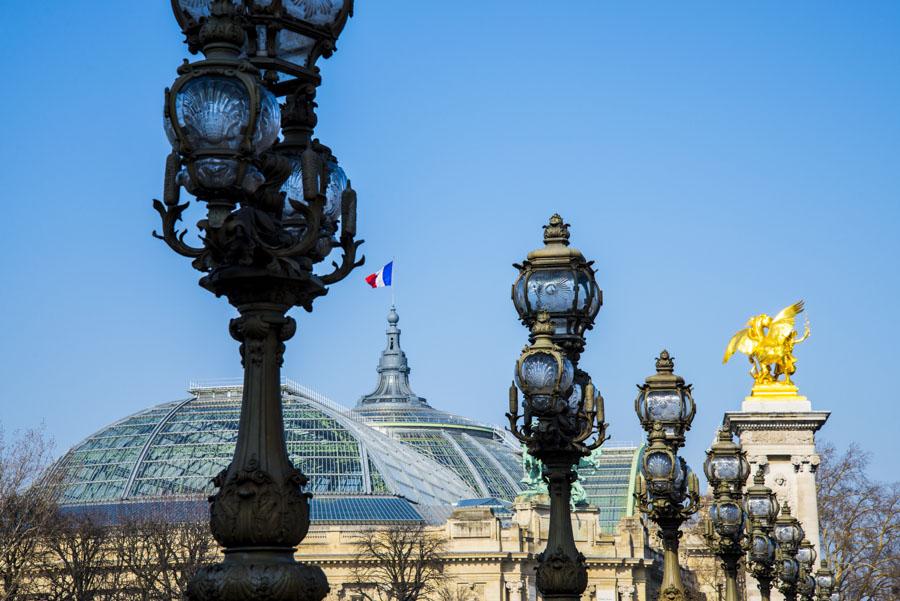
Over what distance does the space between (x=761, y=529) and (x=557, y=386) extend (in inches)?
550

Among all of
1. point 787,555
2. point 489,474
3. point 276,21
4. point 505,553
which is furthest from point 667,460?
point 489,474

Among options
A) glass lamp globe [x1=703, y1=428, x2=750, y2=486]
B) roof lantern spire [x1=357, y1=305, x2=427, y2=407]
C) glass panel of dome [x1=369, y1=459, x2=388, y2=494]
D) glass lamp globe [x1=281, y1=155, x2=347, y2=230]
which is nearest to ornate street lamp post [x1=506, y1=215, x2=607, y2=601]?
glass lamp globe [x1=281, y1=155, x2=347, y2=230]

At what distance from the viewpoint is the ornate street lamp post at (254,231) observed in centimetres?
941

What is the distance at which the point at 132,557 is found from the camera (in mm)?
76750

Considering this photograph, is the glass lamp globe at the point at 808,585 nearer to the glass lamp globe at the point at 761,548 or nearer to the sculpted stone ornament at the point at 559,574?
the glass lamp globe at the point at 761,548

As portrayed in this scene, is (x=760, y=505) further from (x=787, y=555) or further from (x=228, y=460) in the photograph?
(x=228, y=460)

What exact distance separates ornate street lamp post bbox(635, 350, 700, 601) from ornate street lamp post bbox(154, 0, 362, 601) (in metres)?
11.7

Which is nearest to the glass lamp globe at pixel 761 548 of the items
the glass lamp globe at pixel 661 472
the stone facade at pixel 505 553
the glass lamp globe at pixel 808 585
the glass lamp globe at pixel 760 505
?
the glass lamp globe at pixel 760 505

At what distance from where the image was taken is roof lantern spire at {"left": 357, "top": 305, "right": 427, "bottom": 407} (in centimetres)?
19100

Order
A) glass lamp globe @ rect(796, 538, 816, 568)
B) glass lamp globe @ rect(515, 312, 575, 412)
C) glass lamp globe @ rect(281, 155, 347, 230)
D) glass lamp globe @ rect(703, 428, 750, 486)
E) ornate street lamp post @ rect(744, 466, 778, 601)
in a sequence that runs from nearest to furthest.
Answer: glass lamp globe @ rect(281, 155, 347, 230) < glass lamp globe @ rect(515, 312, 575, 412) < glass lamp globe @ rect(703, 428, 750, 486) < ornate street lamp post @ rect(744, 466, 778, 601) < glass lamp globe @ rect(796, 538, 816, 568)

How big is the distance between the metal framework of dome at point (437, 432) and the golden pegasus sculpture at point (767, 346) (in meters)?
98.6

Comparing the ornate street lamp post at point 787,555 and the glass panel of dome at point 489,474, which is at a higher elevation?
the glass panel of dome at point 489,474

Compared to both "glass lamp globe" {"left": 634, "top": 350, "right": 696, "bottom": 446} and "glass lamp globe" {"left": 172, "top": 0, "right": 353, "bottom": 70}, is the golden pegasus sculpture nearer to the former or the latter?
"glass lamp globe" {"left": 634, "top": 350, "right": 696, "bottom": 446}

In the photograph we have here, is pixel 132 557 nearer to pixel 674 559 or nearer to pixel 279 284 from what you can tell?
pixel 674 559
